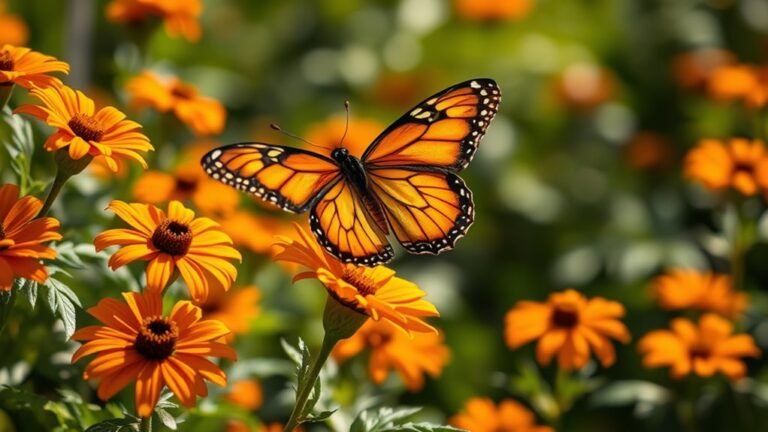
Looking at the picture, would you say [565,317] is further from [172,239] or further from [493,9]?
[493,9]

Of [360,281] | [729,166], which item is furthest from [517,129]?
[360,281]

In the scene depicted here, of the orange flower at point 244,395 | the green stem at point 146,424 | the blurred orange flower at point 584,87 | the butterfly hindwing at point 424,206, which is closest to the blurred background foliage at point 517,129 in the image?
the blurred orange flower at point 584,87

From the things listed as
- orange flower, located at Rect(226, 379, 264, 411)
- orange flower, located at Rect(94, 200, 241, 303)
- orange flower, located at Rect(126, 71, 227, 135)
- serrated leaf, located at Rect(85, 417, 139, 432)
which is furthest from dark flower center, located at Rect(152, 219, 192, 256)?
orange flower, located at Rect(126, 71, 227, 135)

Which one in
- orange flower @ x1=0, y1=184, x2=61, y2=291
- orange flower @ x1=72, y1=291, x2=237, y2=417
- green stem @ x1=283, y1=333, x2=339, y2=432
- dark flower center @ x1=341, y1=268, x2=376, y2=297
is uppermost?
orange flower @ x1=0, y1=184, x2=61, y2=291

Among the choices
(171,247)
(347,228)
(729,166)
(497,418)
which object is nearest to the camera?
(171,247)

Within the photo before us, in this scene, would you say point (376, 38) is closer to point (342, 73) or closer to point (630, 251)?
point (342, 73)

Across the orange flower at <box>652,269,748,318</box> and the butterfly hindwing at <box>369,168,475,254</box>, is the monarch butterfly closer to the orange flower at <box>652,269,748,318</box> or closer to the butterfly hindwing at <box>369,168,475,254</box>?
the butterfly hindwing at <box>369,168,475,254</box>
